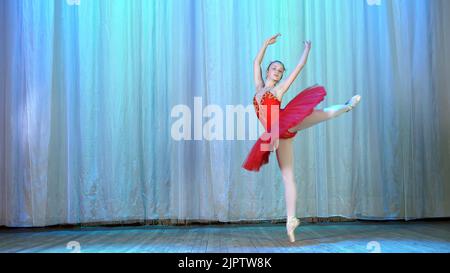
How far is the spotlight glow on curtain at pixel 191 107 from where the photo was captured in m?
3.95

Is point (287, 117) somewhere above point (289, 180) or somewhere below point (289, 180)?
above

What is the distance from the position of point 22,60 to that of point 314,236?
8.47ft

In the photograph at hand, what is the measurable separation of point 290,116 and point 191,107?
1.32 metres

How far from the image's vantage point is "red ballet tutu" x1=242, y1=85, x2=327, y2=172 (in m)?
2.85

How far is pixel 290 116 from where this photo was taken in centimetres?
287

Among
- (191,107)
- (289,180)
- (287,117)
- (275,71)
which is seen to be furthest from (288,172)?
(191,107)

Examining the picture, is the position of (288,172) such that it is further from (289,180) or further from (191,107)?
(191,107)

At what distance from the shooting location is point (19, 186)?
3.92 m

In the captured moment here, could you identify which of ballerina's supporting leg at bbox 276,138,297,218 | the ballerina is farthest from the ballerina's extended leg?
ballerina's supporting leg at bbox 276,138,297,218

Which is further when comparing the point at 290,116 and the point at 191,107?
the point at 191,107

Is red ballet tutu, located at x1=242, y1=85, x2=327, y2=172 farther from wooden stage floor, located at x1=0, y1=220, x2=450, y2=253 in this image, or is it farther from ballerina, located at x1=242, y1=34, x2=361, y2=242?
wooden stage floor, located at x1=0, y1=220, x2=450, y2=253

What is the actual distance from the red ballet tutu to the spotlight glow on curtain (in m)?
1.09

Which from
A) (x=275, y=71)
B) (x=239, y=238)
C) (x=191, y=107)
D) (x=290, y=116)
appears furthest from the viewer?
(x=191, y=107)

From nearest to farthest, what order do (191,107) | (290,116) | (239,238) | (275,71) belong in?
1. (290,116)
2. (275,71)
3. (239,238)
4. (191,107)
